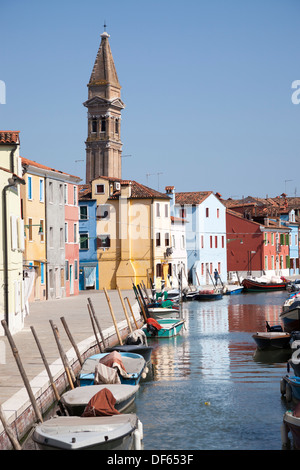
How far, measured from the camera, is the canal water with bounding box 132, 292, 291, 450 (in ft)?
50.0

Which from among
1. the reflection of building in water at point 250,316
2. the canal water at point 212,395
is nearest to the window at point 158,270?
the reflection of building in water at point 250,316

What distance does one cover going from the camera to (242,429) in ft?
52.3

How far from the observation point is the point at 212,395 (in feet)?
63.1

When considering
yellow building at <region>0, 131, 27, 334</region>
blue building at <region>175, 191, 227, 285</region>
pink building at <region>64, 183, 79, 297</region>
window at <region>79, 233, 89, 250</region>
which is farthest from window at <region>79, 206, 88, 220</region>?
yellow building at <region>0, 131, 27, 334</region>

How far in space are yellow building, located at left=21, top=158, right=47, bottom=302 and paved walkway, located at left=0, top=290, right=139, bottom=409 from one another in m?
1.37

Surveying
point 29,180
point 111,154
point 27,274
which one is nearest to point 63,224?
point 29,180

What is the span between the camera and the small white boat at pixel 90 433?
12.3 meters

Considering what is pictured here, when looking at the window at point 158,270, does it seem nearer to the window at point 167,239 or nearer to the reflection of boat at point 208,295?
the window at point 167,239

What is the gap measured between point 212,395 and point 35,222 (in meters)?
25.2

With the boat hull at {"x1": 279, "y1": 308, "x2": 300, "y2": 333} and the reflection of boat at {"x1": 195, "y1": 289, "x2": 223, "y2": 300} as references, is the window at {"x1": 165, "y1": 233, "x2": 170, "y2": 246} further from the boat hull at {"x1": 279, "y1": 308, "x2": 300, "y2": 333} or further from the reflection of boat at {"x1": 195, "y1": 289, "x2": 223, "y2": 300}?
the boat hull at {"x1": 279, "y1": 308, "x2": 300, "y2": 333}

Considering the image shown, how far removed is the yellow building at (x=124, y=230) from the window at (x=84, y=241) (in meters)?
0.83

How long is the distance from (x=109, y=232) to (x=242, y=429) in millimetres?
41285

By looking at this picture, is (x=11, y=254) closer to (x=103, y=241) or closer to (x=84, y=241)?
(x=84, y=241)

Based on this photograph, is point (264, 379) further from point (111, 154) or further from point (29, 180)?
point (111, 154)
